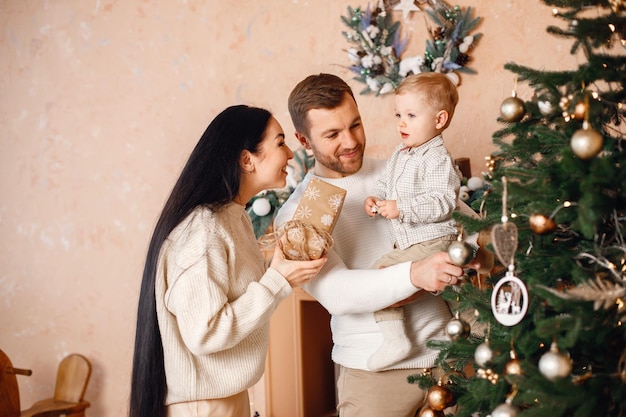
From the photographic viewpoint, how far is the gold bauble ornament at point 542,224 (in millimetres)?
1317

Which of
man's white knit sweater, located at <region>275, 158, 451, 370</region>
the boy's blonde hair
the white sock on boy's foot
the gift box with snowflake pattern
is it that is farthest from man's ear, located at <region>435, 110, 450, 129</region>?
the white sock on boy's foot

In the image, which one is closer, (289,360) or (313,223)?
(313,223)

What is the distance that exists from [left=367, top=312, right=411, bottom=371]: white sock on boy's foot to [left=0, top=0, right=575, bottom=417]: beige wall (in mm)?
1705

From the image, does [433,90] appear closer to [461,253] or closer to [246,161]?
[246,161]

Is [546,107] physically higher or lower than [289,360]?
higher

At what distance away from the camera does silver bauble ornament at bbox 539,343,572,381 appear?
1.24 meters

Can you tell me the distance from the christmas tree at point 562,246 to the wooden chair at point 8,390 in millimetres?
2308

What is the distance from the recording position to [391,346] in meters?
1.92

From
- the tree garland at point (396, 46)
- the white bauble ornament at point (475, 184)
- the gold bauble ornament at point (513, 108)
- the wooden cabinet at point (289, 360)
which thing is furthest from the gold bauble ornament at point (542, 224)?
the tree garland at point (396, 46)

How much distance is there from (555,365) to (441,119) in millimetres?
990

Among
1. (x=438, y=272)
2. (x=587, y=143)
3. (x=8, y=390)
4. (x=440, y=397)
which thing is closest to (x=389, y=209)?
(x=438, y=272)

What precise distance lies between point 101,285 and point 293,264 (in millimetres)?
2142

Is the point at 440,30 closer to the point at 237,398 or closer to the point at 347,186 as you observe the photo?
the point at 347,186

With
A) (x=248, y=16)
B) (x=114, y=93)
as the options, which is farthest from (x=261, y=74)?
(x=114, y=93)
